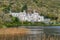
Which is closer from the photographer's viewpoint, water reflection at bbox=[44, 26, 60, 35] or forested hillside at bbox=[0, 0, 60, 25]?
water reflection at bbox=[44, 26, 60, 35]

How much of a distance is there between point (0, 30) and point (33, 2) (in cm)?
190

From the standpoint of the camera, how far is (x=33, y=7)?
28.6ft

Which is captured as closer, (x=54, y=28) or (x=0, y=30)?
(x=0, y=30)

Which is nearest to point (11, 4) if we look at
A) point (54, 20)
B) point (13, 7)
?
point (13, 7)

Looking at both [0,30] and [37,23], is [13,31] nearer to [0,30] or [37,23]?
[0,30]

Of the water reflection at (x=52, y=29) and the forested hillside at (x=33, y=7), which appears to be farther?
the forested hillside at (x=33, y=7)

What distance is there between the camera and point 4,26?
8383 millimetres

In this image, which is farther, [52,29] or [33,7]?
[33,7]

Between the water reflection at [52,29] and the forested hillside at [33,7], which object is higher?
the forested hillside at [33,7]

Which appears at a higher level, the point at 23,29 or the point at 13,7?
the point at 13,7

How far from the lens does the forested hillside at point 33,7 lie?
28.4 ft

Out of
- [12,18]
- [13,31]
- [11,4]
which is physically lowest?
[13,31]

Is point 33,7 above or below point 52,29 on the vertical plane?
above

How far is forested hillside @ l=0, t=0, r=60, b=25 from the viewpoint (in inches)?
341
